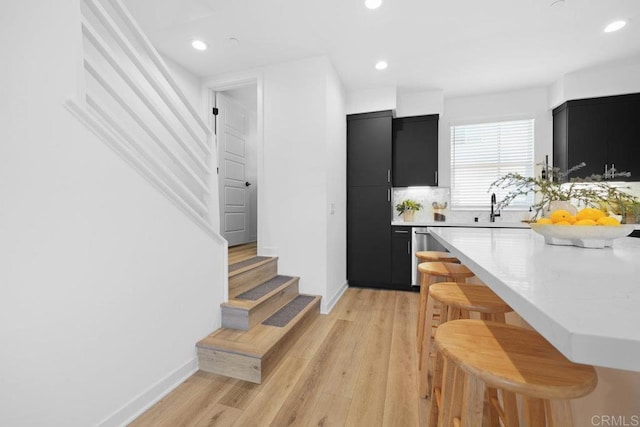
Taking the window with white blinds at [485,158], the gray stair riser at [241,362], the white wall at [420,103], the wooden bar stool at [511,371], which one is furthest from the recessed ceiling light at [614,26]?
the gray stair riser at [241,362]

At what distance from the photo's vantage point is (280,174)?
3143 mm

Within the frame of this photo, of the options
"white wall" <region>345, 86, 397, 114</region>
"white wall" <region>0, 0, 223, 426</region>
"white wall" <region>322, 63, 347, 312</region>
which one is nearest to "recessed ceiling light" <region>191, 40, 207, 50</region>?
"white wall" <region>322, 63, 347, 312</region>

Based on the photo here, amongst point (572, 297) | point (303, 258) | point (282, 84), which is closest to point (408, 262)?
point (303, 258)

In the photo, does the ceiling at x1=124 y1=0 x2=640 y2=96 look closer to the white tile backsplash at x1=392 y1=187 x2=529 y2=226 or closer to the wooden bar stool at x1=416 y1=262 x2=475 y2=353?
the white tile backsplash at x1=392 y1=187 x2=529 y2=226

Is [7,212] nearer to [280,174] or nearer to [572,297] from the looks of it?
[572,297]

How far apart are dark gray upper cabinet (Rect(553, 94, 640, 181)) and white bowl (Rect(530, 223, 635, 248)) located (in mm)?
2973

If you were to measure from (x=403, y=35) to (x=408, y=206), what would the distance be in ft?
7.42

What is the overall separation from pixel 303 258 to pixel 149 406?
1788 millimetres

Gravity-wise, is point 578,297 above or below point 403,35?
below

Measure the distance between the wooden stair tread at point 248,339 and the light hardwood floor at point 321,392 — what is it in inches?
7.3

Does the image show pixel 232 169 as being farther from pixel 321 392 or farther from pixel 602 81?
pixel 602 81

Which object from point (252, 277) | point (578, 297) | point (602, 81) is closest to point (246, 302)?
point (252, 277)

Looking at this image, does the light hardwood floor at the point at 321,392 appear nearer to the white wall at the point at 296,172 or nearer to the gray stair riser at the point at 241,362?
the gray stair riser at the point at 241,362

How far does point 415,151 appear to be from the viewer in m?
4.05
